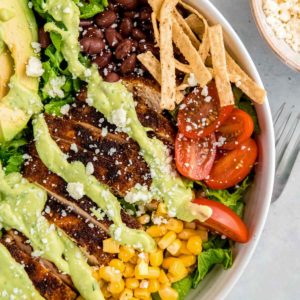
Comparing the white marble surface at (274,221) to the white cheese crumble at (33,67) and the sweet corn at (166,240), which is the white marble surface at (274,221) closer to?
the sweet corn at (166,240)

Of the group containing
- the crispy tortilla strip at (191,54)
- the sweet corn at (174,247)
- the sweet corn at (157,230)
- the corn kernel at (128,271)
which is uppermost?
the crispy tortilla strip at (191,54)

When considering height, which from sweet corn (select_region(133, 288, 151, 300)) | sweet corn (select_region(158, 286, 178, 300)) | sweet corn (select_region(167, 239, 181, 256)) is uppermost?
sweet corn (select_region(167, 239, 181, 256))

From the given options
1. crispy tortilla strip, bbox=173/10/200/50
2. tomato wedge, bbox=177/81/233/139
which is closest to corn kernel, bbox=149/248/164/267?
tomato wedge, bbox=177/81/233/139

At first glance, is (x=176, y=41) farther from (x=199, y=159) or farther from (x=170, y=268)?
(x=170, y=268)

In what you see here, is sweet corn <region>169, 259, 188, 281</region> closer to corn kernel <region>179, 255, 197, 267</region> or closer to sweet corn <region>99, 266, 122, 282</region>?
corn kernel <region>179, 255, 197, 267</region>

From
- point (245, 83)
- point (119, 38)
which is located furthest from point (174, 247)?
point (119, 38)

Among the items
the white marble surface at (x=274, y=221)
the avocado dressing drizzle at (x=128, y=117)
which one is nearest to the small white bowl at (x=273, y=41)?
the white marble surface at (x=274, y=221)

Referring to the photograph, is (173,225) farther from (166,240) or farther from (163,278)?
(163,278)

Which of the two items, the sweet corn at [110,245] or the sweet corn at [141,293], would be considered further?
the sweet corn at [141,293]
